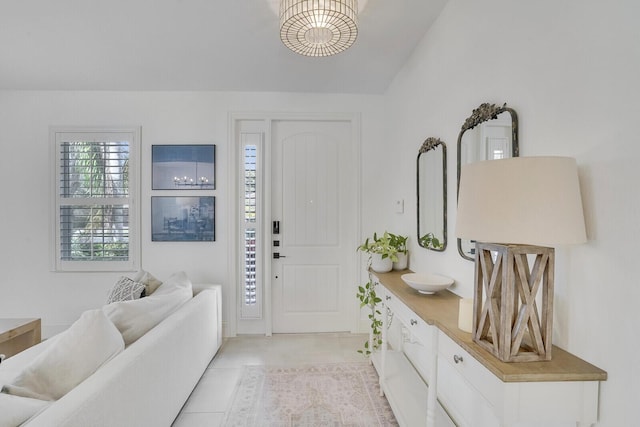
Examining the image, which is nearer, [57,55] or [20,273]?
[57,55]

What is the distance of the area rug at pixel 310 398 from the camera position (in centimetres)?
181

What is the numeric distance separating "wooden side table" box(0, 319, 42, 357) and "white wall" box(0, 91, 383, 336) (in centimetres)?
74

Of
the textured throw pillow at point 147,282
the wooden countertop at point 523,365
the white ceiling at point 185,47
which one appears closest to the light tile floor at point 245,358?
the textured throw pillow at point 147,282

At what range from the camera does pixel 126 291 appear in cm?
208

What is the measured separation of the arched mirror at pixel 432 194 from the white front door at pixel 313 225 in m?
1.03

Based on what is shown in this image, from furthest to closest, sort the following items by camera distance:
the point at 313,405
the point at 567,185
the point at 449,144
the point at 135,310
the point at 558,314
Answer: the point at 313,405 < the point at 449,144 < the point at 135,310 < the point at 558,314 < the point at 567,185

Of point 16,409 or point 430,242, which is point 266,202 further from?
point 16,409

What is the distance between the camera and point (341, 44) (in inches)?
65.0

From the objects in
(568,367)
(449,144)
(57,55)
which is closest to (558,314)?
(568,367)

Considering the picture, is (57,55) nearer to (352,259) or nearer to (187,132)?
(187,132)

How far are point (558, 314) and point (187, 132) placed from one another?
10.4ft

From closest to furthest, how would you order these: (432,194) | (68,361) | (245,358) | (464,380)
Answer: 1. (464,380)
2. (68,361)
3. (432,194)
4. (245,358)

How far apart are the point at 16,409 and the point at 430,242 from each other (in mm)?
2004

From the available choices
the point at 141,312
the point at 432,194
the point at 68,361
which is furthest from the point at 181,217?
the point at 432,194
